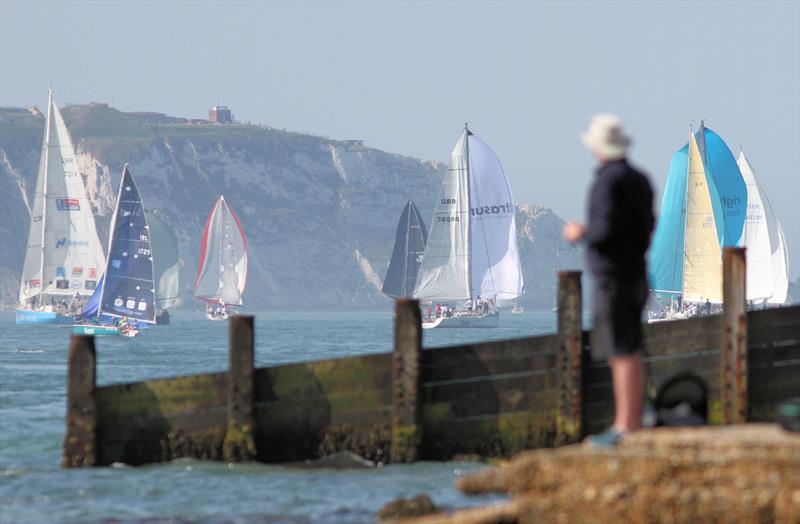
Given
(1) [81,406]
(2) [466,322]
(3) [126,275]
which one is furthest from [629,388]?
(2) [466,322]

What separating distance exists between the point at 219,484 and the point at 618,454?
647 centimetres

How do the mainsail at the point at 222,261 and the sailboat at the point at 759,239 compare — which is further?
A: the mainsail at the point at 222,261

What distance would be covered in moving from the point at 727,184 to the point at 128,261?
103 feet

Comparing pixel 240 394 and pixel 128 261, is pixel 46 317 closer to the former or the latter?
pixel 128 261

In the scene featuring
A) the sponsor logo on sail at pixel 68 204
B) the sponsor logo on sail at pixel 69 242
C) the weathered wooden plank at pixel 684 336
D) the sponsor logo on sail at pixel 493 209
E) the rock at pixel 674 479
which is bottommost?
the rock at pixel 674 479

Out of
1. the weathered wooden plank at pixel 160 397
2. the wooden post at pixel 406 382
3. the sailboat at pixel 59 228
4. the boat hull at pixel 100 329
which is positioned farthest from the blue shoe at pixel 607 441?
the sailboat at pixel 59 228

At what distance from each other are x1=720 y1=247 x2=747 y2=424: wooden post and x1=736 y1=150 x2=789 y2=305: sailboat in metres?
53.9

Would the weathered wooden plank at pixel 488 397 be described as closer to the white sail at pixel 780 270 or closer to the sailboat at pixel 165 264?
the white sail at pixel 780 270

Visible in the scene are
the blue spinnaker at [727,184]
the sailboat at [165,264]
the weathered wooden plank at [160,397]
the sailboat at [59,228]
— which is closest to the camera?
the weathered wooden plank at [160,397]

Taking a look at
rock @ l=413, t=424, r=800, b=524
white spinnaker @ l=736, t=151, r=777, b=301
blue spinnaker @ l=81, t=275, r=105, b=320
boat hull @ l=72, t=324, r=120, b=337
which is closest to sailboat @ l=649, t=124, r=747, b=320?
white spinnaker @ l=736, t=151, r=777, b=301

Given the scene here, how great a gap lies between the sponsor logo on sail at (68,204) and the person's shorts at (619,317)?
8157 cm

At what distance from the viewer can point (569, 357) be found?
13.0 metres

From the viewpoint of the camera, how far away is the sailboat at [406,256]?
9881 cm

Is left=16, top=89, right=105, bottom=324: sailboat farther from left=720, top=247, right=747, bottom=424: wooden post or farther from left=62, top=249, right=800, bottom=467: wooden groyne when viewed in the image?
left=720, top=247, right=747, bottom=424: wooden post
